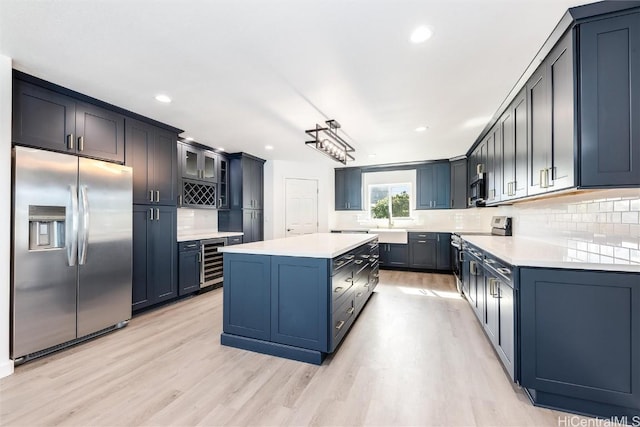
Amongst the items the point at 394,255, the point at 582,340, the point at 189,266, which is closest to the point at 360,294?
the point at 582,340

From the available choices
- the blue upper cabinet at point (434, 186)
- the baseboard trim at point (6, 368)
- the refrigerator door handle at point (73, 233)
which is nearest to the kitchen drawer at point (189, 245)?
the refrigerator door handle at point (73, 233)

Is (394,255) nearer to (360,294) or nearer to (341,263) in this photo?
(360,294)

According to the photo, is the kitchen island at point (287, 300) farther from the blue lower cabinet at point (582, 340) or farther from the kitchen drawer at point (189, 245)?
the kitchen drawer at point (189, 245)

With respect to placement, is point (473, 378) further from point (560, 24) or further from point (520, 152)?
point (560, 24)

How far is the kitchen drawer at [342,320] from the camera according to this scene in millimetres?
2274

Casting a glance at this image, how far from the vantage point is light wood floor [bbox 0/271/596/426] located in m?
1.62

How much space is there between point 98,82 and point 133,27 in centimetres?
110

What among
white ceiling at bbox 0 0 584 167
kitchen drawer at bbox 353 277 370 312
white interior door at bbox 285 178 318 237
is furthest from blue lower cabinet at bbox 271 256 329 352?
white interior door at bbox 285 178 318 237

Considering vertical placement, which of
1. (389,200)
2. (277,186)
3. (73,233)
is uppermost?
(277,186)

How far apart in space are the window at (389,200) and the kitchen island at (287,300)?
4.10 meters

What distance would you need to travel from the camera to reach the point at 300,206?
6.23 meters

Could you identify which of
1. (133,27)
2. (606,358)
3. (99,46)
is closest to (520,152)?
(606,358)

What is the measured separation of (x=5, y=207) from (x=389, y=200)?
613cm

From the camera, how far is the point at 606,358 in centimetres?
156
